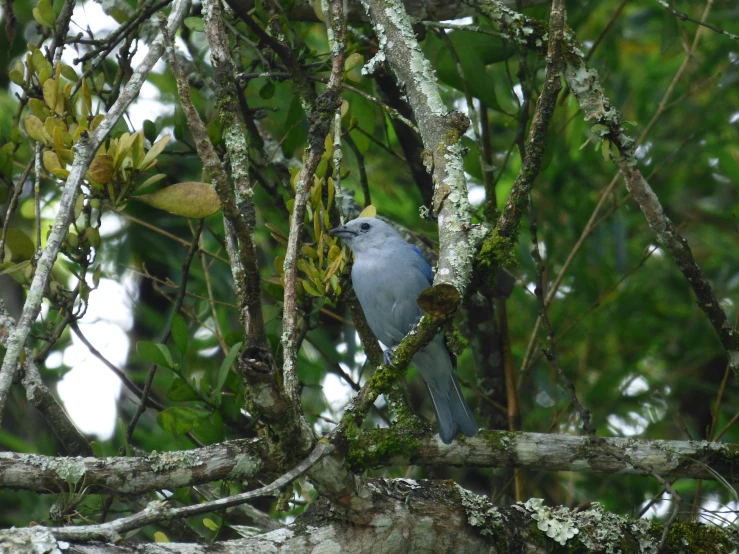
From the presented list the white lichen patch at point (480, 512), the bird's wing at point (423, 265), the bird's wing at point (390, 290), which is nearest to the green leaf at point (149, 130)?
the bird's wing at point (390, 290)

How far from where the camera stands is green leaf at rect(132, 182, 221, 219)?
2584mm

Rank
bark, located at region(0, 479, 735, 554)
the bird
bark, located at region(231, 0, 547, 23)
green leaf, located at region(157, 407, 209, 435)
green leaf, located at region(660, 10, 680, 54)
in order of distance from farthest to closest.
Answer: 1. green leaf, located at region(660, 10, 680, 54)
2. the bird
3. bark, located at region(231, 0, 547, 23)
4. green leaf, located at region(157, 407, 209, 435)
5. bark, located at region(0, 479, 735, 554)

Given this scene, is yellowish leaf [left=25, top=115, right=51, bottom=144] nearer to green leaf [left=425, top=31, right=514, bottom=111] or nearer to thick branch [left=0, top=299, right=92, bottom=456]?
thick branch [left=0, top=299, right=92, bottom=456]

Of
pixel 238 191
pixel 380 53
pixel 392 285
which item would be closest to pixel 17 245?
pixel 238 191

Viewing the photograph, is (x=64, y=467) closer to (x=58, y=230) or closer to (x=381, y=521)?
(x=58, y=230)

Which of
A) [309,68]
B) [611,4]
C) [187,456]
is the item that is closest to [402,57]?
[309,68]

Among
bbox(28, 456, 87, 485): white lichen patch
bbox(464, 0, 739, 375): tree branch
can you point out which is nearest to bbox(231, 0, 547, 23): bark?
bbox(464, 0, 739, 375): tree branch

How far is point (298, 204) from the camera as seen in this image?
229cm

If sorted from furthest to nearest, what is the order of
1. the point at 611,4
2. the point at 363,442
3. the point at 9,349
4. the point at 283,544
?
the point at 611,4, the point at 363,442, the point at 283,544, the point at 9,349

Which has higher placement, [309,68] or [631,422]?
[309,68]

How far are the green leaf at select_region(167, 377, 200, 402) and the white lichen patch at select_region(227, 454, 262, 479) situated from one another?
24.0 inches

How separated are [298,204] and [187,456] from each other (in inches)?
33.7

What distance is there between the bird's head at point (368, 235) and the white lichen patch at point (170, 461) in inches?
76.7

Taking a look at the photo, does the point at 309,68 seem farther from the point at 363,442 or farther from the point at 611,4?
the point at 611,4
